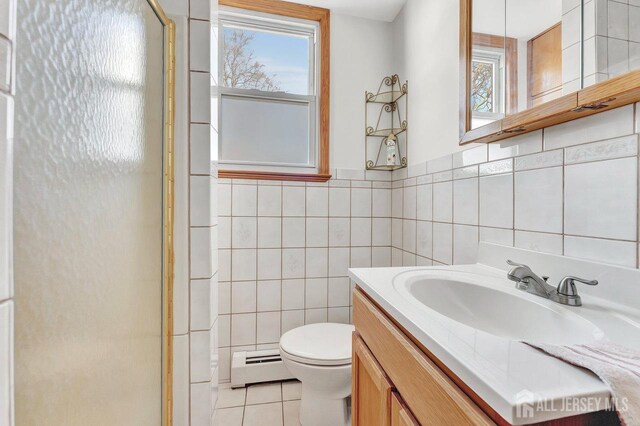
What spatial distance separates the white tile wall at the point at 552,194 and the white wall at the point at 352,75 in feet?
2.07

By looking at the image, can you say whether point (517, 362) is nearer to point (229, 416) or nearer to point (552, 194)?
point (552, 194)

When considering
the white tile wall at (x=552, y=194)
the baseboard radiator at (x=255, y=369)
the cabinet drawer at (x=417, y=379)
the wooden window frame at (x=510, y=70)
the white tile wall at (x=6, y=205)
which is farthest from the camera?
the baseboard radiator at (x=255, y=369)

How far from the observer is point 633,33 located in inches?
24.0

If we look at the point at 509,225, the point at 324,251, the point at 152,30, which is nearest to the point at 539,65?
the point at 509,225

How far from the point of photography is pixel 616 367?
344 mm

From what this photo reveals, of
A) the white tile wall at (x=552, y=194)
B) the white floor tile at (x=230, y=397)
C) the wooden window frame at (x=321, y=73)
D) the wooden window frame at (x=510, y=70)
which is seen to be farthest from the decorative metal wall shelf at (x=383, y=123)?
the white floor tile at (x=230, y=397)

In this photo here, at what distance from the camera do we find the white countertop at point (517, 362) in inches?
12.5

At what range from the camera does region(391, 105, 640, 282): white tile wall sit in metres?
0.64

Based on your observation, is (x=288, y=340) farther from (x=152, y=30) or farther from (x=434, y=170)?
(x=152, y=30)

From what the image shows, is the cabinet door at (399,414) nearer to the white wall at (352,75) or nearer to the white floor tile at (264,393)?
the white floor tile at (264,393)

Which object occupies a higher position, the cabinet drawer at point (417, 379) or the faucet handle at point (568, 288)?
the faucet handle at point (568, 288)

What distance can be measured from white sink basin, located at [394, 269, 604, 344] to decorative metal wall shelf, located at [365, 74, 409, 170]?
1.02 m

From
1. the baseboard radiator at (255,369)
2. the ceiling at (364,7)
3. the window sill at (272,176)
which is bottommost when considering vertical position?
the baseboard radiator at (255,369)

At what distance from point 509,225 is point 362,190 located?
3.15 feet
